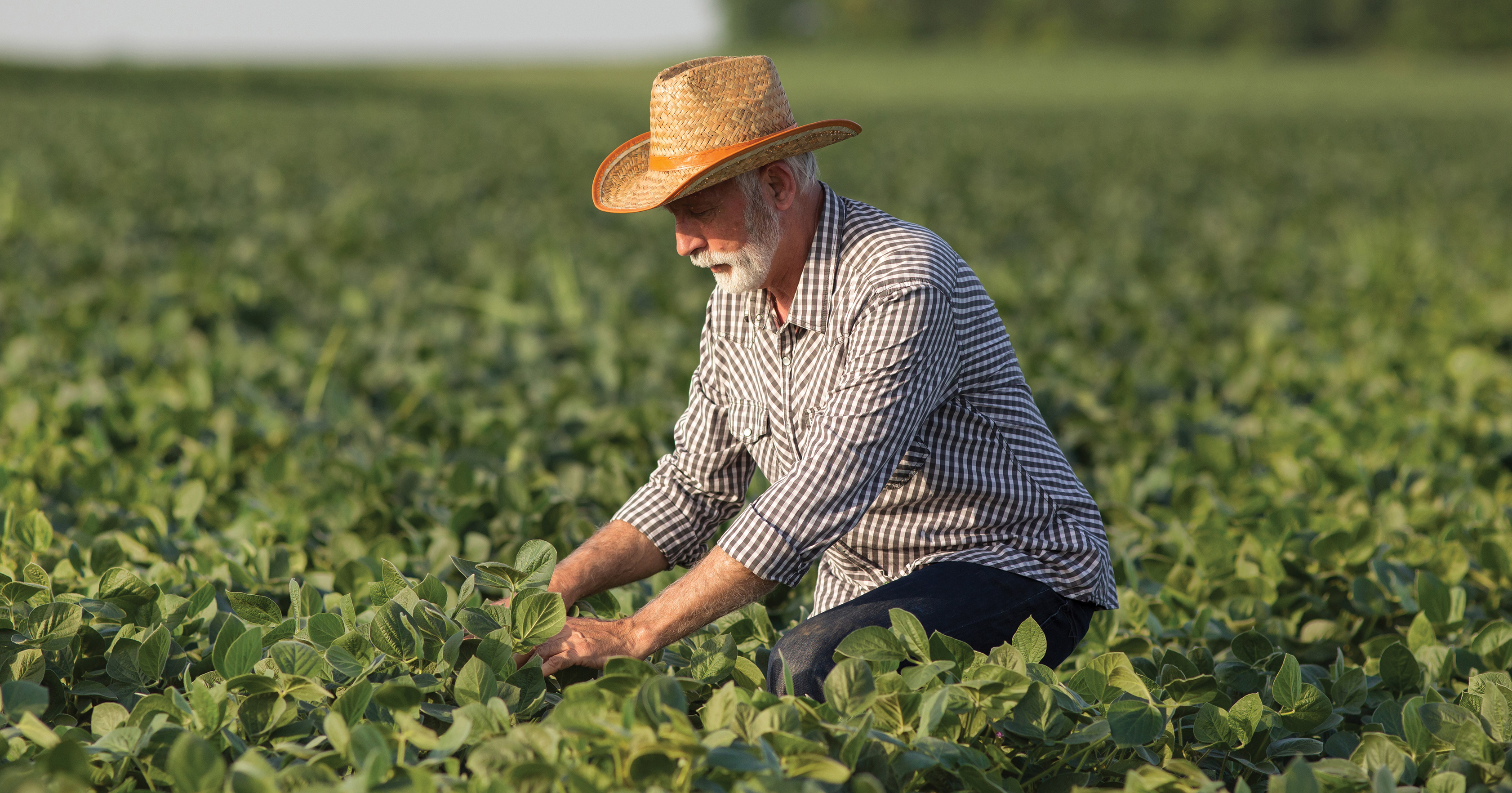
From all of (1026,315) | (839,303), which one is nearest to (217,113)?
(1026,315)

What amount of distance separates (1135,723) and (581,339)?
4.40 meters

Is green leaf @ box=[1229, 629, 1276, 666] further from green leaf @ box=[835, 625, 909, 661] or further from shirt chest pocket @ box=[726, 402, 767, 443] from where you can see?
shirt chest pocket @ box=[726, 402, 767, 443]

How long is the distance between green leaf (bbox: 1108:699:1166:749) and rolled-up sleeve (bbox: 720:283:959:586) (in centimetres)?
54

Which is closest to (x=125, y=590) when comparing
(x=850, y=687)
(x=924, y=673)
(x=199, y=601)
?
(x=199, y=601)

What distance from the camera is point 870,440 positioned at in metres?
2.27

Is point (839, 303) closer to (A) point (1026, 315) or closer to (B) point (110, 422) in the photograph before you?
(B) point (110, 422)

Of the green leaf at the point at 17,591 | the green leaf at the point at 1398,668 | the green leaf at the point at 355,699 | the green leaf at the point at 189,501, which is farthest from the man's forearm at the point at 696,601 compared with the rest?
the green leaf at the point at 189,501

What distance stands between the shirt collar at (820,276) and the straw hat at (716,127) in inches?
5.9

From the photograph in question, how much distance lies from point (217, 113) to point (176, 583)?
20526mm

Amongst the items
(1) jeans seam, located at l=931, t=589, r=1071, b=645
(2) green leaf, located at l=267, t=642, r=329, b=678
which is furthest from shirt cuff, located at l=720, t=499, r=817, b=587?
(2) green leaf, located at l=267, t=642, r=329, b=678

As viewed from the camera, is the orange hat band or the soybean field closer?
the soybean field

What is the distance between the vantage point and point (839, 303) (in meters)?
2.45

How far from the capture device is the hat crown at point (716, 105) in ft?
7.81

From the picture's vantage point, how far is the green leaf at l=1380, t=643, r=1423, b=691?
8.73ft
